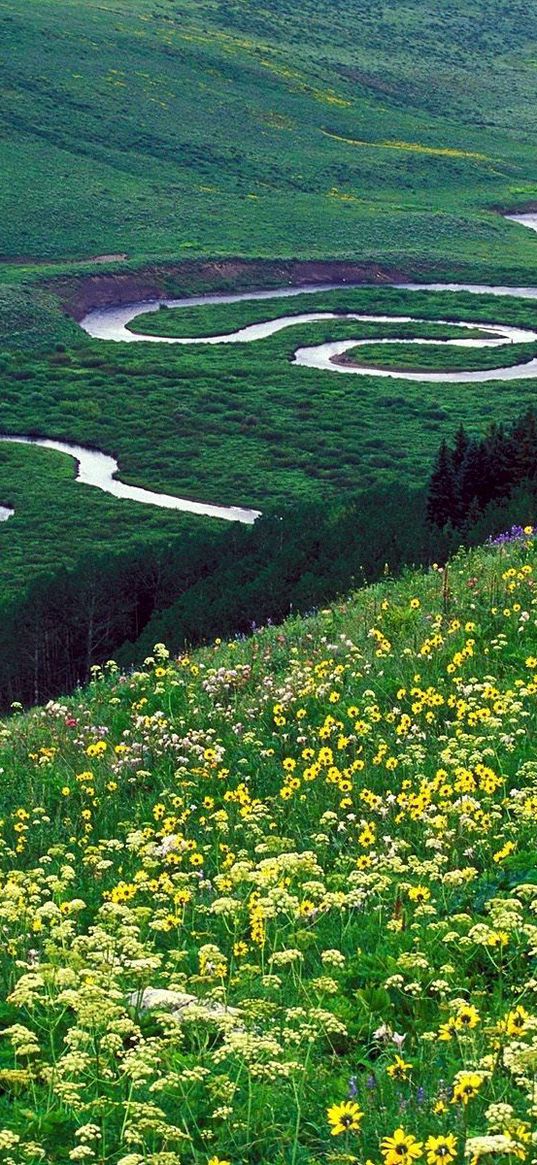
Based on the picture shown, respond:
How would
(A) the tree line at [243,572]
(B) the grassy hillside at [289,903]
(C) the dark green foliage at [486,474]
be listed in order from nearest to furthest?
(B) the grassy hillside at [289,903], (A) the tree line at [243,572], (C) the dark green foliage at [486,474]

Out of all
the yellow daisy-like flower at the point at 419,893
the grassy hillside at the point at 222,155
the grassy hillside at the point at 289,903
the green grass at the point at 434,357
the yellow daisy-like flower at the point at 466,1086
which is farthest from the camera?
the grassy hillside at the point at 222,155

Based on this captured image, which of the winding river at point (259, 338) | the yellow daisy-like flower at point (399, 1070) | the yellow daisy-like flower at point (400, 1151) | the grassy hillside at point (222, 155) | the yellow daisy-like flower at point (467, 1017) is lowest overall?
the winding river at point (259, 338)

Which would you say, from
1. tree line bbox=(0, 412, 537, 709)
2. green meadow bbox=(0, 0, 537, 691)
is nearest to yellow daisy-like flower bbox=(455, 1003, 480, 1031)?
tree line bbox=(0, 412, 537, 709)

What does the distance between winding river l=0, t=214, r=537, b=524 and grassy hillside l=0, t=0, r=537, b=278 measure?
23.8 ft

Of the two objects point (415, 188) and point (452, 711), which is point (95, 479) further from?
point (415, 188)

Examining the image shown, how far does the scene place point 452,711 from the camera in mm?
11469

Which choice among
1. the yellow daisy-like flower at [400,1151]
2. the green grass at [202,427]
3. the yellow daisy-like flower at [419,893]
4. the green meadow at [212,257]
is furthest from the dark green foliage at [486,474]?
the yellow daisy-like flower at [400,1151]

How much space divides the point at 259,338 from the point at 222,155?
5986 centimetres

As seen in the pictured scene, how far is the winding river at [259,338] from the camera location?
265 ft

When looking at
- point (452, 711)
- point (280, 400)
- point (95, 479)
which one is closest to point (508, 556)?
point (452, 711)

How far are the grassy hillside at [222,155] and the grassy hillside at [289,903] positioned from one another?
124748mm

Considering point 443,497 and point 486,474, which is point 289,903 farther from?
point 486,474

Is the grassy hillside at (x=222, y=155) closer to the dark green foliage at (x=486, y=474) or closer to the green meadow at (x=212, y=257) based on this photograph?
the green meadow at (x=212, y=257)

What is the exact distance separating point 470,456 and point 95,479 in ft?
130
